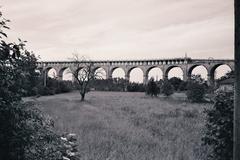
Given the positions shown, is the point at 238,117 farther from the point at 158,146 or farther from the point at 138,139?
the point at 138,139

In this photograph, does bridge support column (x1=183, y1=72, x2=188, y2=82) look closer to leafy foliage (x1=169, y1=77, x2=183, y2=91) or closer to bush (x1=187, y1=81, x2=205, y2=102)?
leafy foliage (x1=169, y1=77, x2=183, y2=91)

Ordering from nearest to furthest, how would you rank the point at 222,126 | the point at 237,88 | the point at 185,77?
the point at 237,88 → the point at 222,126 → the point at 185,77

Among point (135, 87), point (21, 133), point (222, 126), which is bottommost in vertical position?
point (135, 87)

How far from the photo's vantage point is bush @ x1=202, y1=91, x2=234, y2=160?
584cm

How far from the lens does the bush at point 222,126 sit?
584cm

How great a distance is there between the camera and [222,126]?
5863 millimetres

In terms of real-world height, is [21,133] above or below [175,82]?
below

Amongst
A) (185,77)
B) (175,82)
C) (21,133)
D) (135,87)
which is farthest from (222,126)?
(135,87)

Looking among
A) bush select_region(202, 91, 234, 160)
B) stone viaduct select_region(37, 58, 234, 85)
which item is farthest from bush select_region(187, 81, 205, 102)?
bush select_region(202, 91, 234, 160)

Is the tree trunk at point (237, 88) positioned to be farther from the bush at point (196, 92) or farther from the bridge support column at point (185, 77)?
the bridge support column at point (185, 77)

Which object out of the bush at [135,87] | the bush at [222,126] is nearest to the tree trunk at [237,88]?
the bush at [222,126]

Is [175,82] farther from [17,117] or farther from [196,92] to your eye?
[17,117]

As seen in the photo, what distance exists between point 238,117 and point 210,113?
148 inches

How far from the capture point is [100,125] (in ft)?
39.2
